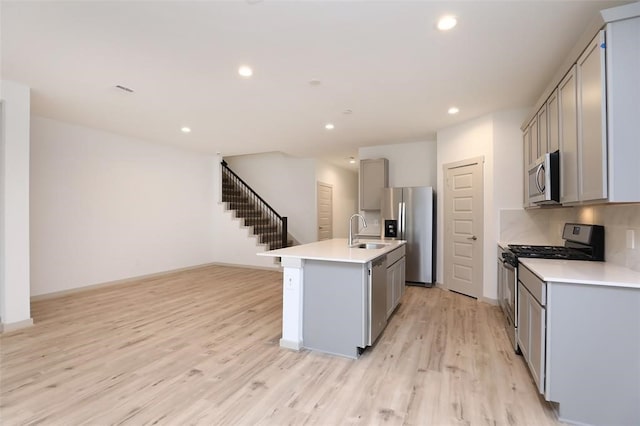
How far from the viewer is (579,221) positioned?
3.19m

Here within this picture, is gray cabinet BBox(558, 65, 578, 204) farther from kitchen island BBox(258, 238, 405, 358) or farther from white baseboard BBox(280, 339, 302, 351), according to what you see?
white baseboard BBox(280, 339, 302, 351)

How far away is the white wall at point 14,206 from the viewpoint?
11.1ft

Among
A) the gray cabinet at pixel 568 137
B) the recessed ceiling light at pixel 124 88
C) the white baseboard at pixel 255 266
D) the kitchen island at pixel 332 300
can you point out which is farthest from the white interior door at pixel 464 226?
the recessed ceiling light at pixel 124 88

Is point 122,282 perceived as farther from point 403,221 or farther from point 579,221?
point 579,221

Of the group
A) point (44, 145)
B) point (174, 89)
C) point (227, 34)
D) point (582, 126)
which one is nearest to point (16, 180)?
point (44, 145)

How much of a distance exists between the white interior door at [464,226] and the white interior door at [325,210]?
3.80m

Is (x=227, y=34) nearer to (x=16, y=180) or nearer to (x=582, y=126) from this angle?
(x=582, y=126)

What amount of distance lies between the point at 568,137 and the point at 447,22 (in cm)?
130

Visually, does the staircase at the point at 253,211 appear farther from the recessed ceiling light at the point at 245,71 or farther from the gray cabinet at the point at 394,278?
the recessed ceiling light at the point at 245,71

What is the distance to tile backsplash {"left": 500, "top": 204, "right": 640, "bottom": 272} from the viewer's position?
2.23 metres

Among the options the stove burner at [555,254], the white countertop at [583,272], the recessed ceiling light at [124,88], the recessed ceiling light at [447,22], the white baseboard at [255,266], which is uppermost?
the recessed ceiling light at [447,22]

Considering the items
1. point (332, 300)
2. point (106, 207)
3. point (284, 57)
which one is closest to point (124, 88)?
point (284, 57)

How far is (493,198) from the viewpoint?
4.38 meters

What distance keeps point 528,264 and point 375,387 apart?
→ 152 cm
